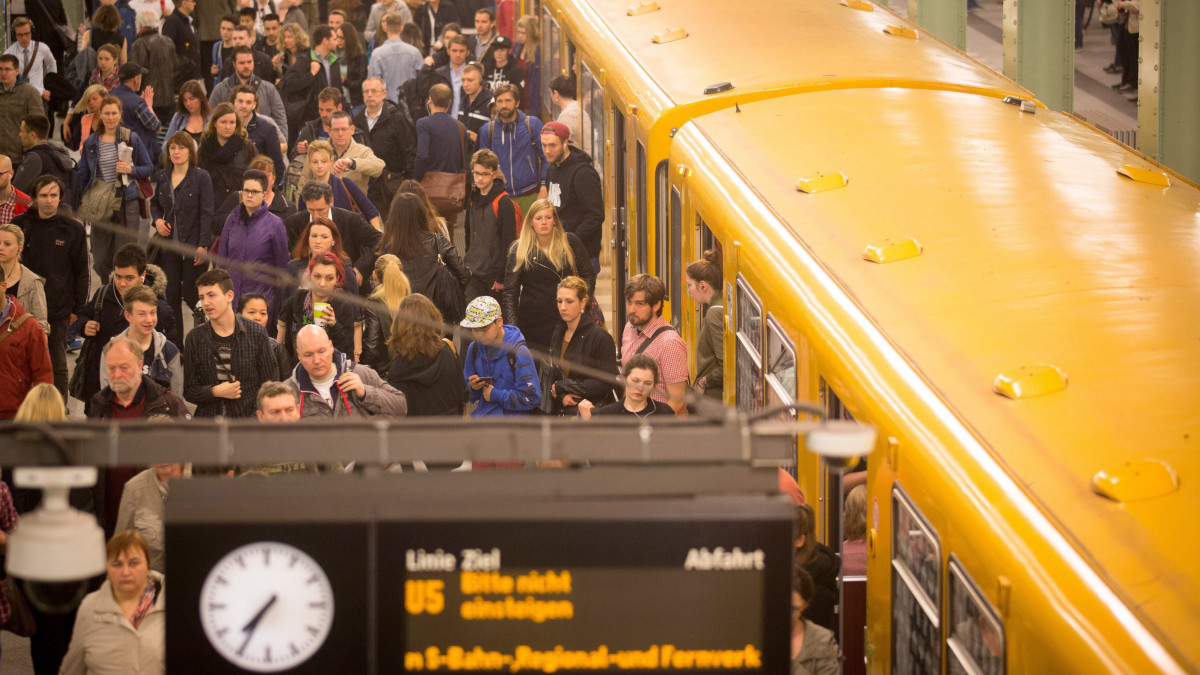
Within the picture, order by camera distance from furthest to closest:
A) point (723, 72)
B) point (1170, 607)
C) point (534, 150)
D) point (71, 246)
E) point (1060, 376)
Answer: point (534, 150), point (71, 246), point (723, 72), point (1060, 376), point (1170, 607)

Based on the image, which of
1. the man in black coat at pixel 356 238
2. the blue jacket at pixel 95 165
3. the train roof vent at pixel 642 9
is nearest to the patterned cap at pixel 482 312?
the man in black coat at pixel 356 238

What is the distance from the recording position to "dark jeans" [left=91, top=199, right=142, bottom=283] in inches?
486

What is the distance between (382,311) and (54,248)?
2843 mm

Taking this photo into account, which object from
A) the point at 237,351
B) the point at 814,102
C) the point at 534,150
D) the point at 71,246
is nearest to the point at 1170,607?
the point at 814,102

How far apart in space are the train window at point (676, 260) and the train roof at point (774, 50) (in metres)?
0.60

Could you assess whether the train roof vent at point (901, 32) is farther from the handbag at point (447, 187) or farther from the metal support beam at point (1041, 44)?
the handbag at point (447, 187)

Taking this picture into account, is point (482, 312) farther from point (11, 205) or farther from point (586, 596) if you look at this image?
point (586, 596)

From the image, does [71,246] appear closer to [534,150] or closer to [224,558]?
[534,150]

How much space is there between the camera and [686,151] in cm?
908

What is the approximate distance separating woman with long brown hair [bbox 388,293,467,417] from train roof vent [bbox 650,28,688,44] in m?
3.30

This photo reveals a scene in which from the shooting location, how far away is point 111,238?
12.5m

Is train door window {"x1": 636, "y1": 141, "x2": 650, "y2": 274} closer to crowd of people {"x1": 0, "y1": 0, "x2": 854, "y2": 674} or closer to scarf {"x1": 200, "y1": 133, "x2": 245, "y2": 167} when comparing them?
crowd of people {"x1": 0, "y1": 0, "x2": 854, "y2": 674}

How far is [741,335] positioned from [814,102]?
165 centimetres

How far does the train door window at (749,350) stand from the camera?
7547 mm
